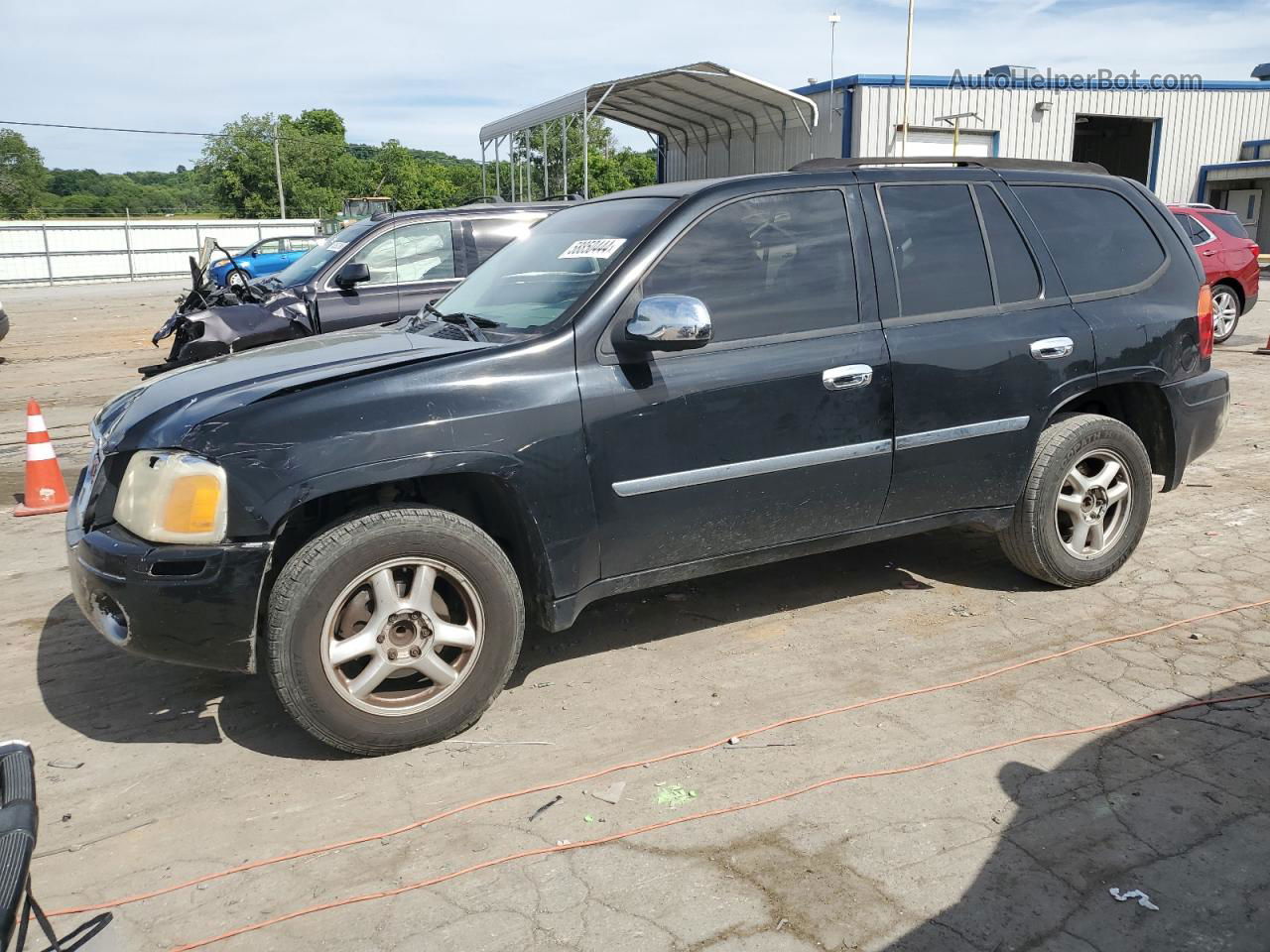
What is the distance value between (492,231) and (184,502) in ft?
20.9

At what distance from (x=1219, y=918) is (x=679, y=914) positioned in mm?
1350

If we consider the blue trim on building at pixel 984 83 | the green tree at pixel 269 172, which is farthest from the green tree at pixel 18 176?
the blue trim on building at pixel 984 83

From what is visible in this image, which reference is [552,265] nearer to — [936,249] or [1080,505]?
[936,249]

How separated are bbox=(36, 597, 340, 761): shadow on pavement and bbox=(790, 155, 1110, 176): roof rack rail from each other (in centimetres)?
298

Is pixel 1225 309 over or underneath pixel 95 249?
underneath

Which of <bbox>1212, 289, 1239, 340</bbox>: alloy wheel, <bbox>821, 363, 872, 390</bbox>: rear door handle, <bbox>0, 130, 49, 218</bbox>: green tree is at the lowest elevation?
<bbox>1212, 289, 1239, 340</bbox>: alloy wheel

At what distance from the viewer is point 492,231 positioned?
30.1 ft

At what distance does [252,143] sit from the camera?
258 ft

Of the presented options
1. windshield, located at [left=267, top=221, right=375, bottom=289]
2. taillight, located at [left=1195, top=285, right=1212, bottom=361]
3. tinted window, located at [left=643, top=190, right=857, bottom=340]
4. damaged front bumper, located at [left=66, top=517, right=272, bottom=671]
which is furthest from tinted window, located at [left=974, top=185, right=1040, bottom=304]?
windshield, located at [left=267, top=221, right=375, bottom=289]

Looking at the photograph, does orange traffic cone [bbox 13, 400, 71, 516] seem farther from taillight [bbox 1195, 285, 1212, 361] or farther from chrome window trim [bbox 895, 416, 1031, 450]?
taillight [bbox 1195, 285, 1212, 361]

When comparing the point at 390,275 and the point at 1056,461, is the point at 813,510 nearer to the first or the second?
the point at 1056,461

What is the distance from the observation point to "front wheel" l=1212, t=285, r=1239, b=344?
13.3m

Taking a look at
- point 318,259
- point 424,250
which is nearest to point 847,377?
point 424,250

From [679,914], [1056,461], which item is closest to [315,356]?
[679,914]
